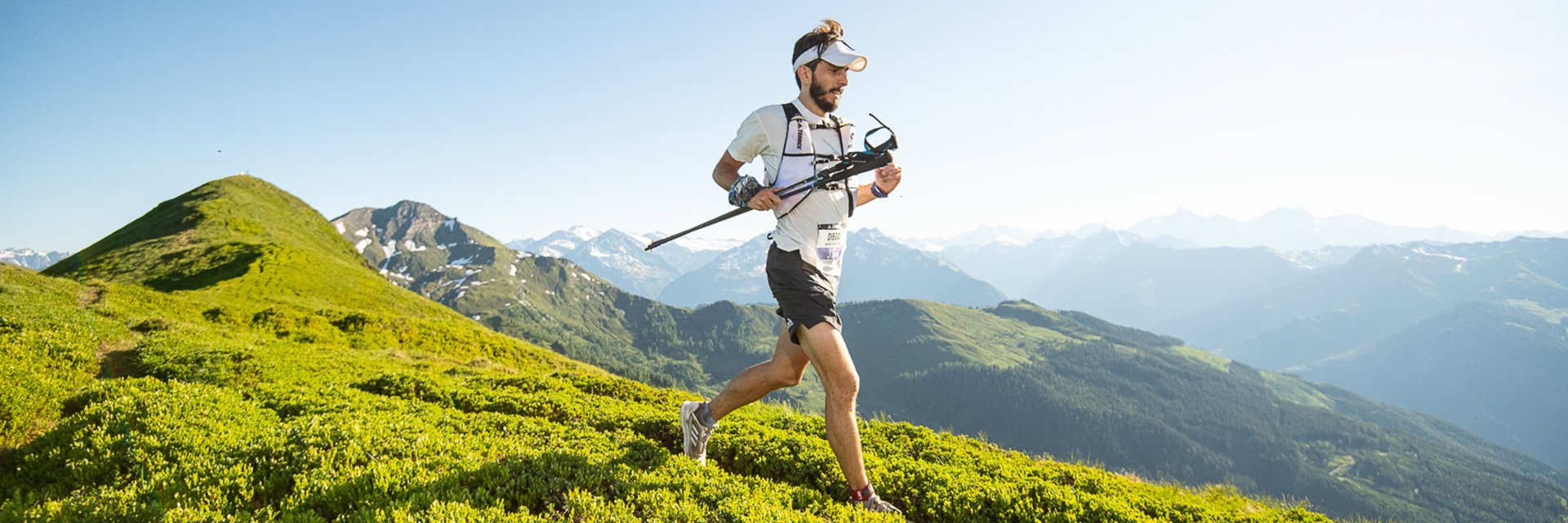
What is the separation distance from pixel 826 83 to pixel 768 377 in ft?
10.4

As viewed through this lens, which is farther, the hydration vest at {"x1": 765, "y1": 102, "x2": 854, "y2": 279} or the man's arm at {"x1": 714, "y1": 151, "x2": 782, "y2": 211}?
the man's arm at {"x1": 714, "y1": 151, "x2": 782, "y2": 211}

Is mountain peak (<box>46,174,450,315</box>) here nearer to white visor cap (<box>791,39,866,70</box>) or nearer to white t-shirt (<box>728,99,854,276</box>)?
white t-shirt (<box>728,99,854,276</box>)

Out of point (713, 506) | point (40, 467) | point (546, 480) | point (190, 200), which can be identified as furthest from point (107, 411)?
point (190, 200)

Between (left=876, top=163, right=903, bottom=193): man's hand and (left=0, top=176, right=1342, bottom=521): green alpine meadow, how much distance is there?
3.33m

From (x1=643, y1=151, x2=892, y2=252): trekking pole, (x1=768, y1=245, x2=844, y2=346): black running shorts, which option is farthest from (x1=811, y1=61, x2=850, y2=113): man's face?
(x1=768, y1=245, x2=844, y2=346): black running shorts

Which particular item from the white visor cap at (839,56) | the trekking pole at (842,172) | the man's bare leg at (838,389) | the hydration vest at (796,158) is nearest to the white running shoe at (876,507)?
the man's bare leg at (838,389)

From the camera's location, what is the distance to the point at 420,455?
6.00 metres

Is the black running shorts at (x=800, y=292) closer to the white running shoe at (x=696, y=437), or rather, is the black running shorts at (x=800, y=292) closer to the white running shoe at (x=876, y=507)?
the white running shoe at (x=876, y=507)

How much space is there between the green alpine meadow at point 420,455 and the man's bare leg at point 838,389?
1.37 ft

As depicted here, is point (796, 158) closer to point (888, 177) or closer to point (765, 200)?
point (765, 200)

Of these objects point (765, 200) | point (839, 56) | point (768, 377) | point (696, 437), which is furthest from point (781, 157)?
point (696, 437)

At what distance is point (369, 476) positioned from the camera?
16.7 ft

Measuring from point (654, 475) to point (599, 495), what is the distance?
0.62 metres

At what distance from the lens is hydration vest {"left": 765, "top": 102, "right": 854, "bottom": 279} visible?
5.74m
